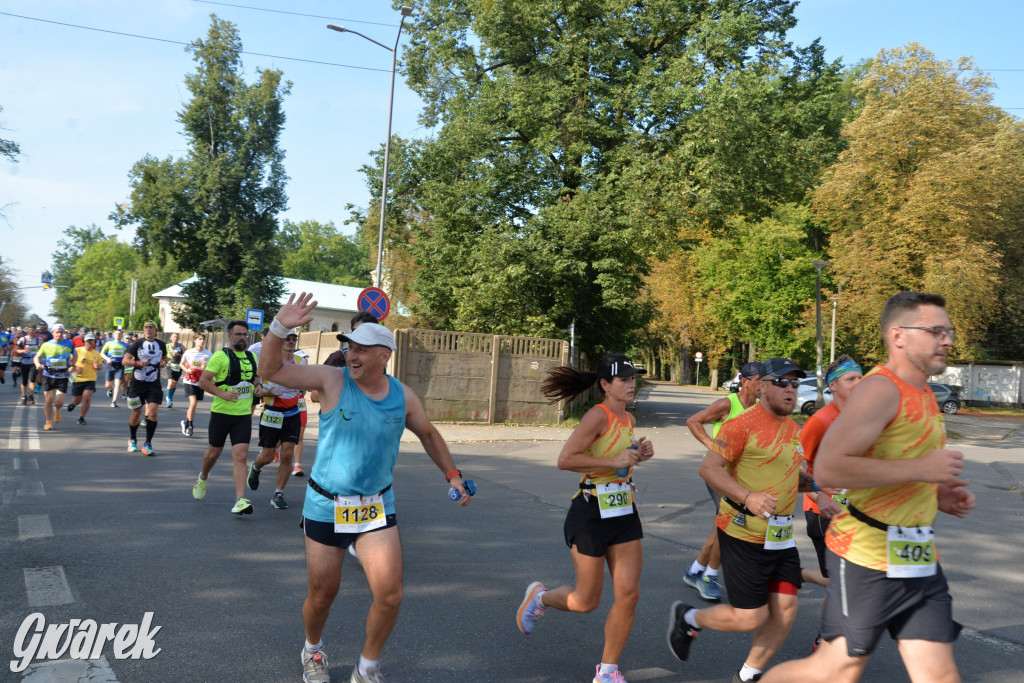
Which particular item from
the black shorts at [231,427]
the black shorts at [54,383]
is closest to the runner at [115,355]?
the black shorts at [54,383]

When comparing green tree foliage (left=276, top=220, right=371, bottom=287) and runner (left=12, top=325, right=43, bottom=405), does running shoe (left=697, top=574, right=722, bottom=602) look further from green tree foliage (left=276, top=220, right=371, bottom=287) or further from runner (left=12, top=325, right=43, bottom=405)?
green tree foliage (left=276, top=220, right=371, bottom=287)

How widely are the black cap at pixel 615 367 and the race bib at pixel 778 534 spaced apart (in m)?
1.08

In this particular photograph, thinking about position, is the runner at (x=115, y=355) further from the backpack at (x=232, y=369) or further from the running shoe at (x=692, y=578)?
the running shoe at (x=692, y=578)

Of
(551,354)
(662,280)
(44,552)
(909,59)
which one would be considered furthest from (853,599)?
(662,280)

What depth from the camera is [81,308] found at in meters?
126

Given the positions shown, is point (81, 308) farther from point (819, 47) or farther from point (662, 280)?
point (819, 47)

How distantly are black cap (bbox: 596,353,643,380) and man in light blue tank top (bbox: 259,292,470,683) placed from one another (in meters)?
1.28

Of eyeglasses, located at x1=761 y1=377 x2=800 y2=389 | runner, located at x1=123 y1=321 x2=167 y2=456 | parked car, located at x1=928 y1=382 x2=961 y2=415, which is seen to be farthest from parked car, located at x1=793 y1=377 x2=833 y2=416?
eyeglasses, located at x1=761 y1=377 x2=800 y2=389

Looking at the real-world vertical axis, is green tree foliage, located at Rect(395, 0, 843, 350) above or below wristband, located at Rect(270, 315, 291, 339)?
above

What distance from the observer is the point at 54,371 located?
14570mm

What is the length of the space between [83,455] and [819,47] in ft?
81.4

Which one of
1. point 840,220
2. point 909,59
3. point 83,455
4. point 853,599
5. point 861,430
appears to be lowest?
point 83,455

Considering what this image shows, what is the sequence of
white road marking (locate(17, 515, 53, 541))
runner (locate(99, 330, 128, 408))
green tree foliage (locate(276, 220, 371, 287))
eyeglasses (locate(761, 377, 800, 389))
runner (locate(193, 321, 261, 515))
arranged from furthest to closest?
1. green tree foliage (locate(276, 220, 371, 287))
2. runner (locate(99, 330, 128, 408))
3. runner (locate(193, 321, 261, 515))
4. white road marking (locate(17, 515, 53, 541))
5. eyeglasses (locate(761, 377, 800, 389))

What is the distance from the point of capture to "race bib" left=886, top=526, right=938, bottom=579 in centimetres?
296
